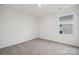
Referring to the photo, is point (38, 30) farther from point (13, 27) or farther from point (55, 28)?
point (13, 27)

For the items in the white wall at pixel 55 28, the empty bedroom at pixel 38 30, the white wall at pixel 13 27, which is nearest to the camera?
the empty bedroom at pixel 38 30

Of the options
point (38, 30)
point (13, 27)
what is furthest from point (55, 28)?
point (13, 27)

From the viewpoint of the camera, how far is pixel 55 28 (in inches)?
169

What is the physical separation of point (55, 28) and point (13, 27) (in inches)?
104

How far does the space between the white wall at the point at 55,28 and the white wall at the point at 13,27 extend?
3.44ft

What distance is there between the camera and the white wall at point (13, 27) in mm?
2980

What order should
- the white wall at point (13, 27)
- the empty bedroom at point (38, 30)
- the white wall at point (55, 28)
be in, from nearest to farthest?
the empty bedroom at point (38, 30) → the white wall at point (13, 27) → the white wall at point (55, 28)

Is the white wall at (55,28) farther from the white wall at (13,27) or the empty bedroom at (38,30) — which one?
the white wall at (13,27)

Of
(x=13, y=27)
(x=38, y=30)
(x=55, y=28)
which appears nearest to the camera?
(x=13, y=27)

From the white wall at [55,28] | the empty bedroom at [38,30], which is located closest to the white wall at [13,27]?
the empty bedroom at [38,30]

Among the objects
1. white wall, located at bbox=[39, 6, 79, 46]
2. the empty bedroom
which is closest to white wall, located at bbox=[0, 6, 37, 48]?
the empty bedroom

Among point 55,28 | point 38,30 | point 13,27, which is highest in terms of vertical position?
point 13,27
